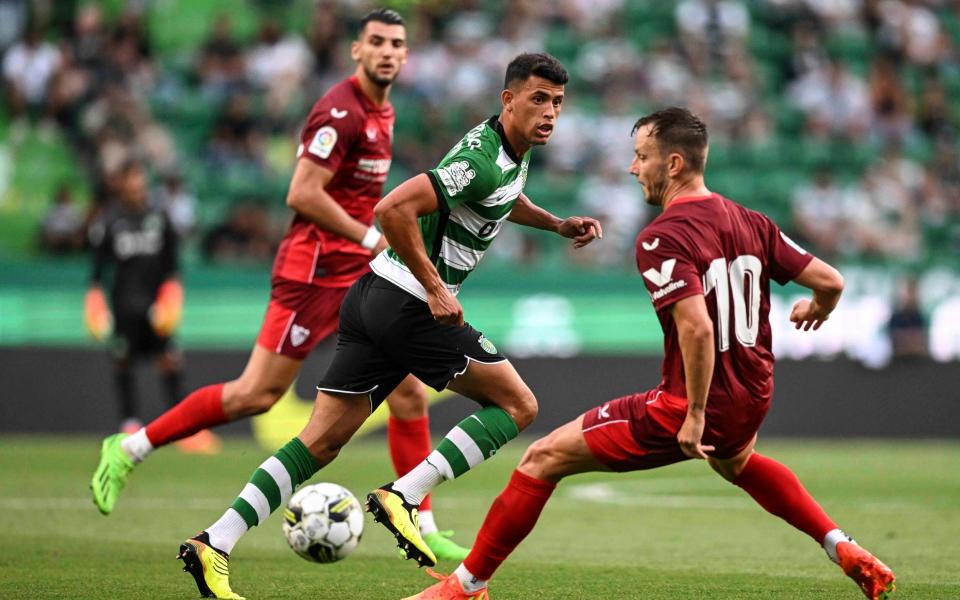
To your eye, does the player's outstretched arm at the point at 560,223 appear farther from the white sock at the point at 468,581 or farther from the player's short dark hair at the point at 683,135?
the white sock at the point at 468,581

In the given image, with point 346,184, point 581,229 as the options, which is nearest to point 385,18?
point 346,184

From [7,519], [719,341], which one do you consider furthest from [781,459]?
[719,341]

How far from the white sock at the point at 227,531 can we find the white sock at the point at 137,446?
205 centimetres

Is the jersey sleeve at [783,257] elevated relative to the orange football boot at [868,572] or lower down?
elevated

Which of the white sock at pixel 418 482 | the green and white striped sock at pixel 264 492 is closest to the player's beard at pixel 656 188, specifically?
the white sock at pixel 418 482

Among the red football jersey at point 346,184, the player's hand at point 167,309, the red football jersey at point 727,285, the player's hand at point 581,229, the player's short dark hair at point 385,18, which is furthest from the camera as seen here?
the player's hand at point 167,309

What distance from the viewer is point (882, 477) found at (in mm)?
12492

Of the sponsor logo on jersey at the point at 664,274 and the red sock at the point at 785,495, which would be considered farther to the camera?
the red sock at the point at 785,495

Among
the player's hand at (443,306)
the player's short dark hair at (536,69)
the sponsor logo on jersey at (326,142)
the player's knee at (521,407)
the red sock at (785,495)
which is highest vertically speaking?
the player's short dark hair at (536,69)

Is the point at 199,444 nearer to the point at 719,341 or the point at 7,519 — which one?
the point at 7,519

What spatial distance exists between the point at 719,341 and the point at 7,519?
5.28 m

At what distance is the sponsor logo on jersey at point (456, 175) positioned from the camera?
589 cm

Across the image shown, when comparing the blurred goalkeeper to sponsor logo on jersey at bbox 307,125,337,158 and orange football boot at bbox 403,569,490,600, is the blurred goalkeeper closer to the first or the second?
sponsor logo on jersey at bbox 307,125,337,158

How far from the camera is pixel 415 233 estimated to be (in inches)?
231
